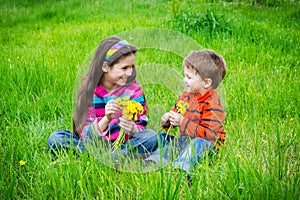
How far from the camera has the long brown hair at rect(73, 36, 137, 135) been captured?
86.5 inches

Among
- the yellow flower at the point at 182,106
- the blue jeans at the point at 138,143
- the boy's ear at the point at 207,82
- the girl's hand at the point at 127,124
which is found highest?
the boy's ear at the point at 207,82

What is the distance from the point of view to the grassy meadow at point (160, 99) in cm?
188

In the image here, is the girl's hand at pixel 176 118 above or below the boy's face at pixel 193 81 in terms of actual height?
below

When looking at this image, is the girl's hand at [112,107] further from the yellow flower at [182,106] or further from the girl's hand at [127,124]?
the yellow flower at [182,106]

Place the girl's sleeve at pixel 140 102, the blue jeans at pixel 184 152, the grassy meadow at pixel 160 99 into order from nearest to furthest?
the grassy meadow at pixel 160 99
the blue jeans at pixel 184 152
the girl's sleeve at pixel 140 102

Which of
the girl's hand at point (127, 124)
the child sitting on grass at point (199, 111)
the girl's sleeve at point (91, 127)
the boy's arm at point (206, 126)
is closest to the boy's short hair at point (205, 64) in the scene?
the child sitting on grass at point (199, 111)

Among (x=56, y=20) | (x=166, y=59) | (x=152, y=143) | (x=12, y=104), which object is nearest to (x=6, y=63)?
(x=12, y=104)

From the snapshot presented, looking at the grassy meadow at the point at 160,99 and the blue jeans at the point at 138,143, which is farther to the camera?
the blue jeans at the point at 138,143

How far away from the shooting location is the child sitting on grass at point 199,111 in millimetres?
2202

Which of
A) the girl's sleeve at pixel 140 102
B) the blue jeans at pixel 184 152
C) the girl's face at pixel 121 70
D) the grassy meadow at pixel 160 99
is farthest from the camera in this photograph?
the girl's sleeve at pixel 140 102

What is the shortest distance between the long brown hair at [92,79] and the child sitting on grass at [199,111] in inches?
12.4

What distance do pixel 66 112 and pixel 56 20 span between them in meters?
4.48

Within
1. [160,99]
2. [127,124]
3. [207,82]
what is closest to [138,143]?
[127,124]

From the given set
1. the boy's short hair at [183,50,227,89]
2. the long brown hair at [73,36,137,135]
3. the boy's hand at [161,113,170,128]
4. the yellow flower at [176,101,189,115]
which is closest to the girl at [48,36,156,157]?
the long brown hair at [73,36,137,135]
